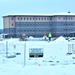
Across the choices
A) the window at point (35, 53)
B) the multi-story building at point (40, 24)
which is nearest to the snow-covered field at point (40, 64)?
the window at point (35, 53)

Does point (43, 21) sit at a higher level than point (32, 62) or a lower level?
higher

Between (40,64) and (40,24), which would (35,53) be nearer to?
(40,64)

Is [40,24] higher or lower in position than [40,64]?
higher

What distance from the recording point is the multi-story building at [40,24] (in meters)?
49.1

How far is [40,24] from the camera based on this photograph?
164 ft

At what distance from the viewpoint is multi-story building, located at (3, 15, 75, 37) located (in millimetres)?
49125

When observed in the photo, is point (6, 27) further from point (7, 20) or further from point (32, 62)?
point (32, 62)

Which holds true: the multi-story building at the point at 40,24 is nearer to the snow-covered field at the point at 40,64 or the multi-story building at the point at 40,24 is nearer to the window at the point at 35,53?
the snow-covered field at the point at 40,64

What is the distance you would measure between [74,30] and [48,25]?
5526mm

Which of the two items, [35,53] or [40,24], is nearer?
[35,53]

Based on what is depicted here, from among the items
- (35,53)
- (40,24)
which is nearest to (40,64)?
(35,53)

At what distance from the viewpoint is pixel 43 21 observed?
50.6 metres

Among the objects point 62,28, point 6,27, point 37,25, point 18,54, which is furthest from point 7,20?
point 18,54

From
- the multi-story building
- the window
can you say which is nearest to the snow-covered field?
the window
